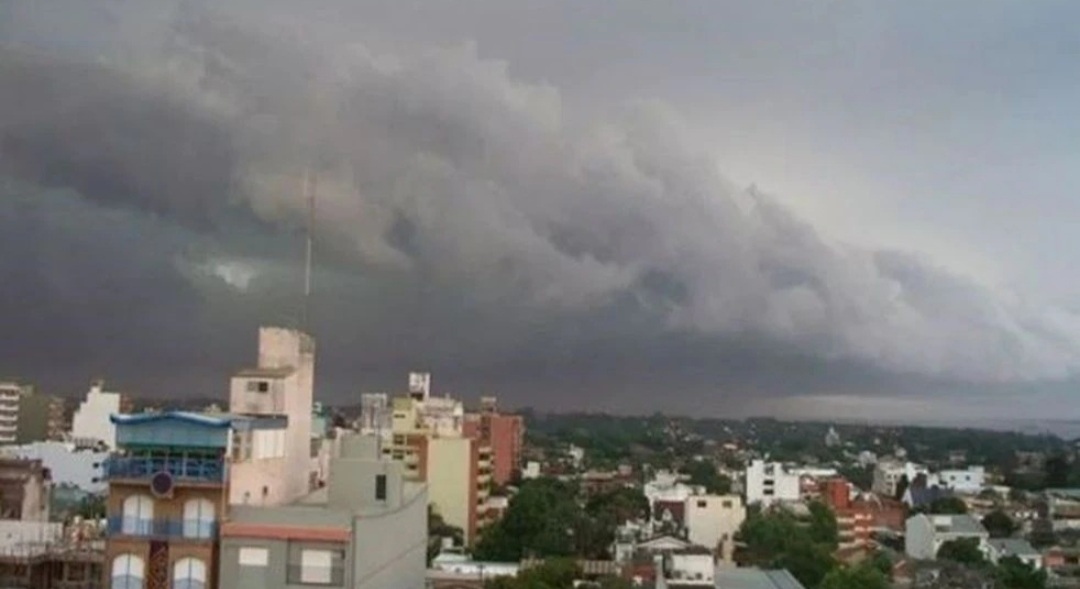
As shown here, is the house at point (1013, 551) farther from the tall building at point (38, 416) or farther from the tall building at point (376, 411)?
the tall building at point (38, 416)

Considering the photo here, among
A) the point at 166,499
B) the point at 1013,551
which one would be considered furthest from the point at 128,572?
the point at 1013,551

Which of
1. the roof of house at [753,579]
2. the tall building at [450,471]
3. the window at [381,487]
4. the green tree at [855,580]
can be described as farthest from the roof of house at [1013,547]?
the window at [381,487]

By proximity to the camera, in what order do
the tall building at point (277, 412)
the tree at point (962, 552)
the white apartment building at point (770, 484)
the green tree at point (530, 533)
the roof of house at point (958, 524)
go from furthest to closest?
1. the white apartment building at point (770, 484)
2. the roof of house at point (958, 524)
3. the tree at point (962, 552)
4. the green tree at point (530, 533)
5. the tall building at point (277, 412)

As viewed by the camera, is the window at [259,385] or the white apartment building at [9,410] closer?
the window at [259,385]

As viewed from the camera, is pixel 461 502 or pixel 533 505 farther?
pixel 461 502

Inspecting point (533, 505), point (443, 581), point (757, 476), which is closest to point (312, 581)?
point (443, 581)

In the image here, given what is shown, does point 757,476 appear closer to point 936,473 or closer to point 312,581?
point 936,473
